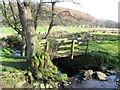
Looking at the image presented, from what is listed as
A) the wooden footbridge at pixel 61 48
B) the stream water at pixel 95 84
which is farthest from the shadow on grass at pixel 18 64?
the stream water at pixel 95 84

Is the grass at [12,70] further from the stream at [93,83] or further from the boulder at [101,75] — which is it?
the boulder at [101,75]

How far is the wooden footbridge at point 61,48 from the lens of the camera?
21.6m

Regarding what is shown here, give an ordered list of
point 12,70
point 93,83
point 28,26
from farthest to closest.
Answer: point 93,83
point 28,26
point 12,70

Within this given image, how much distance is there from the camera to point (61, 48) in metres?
22.9

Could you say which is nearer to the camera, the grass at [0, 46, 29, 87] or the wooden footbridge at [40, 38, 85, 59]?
the grass at [0, 46, 29, 87]

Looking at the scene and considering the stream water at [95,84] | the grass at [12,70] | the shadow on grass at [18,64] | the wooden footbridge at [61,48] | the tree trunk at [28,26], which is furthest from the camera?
the wooden footbridge at [61,48]

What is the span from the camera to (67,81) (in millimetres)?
19047

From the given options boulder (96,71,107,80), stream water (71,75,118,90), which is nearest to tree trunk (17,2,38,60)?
stream water (71,75,118,90)

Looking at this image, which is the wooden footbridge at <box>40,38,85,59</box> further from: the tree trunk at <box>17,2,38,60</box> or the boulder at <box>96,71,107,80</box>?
the boulder at <box>96,71,107,80</box>

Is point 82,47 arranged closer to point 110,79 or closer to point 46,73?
point 110,79

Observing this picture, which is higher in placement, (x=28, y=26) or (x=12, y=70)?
(x=28, y=26)

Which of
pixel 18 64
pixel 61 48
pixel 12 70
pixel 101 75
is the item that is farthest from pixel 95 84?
pixel 12 70

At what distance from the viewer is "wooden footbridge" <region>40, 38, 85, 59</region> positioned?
70.8ft

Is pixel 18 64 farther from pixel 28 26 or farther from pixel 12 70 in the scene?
pixel 28 26
